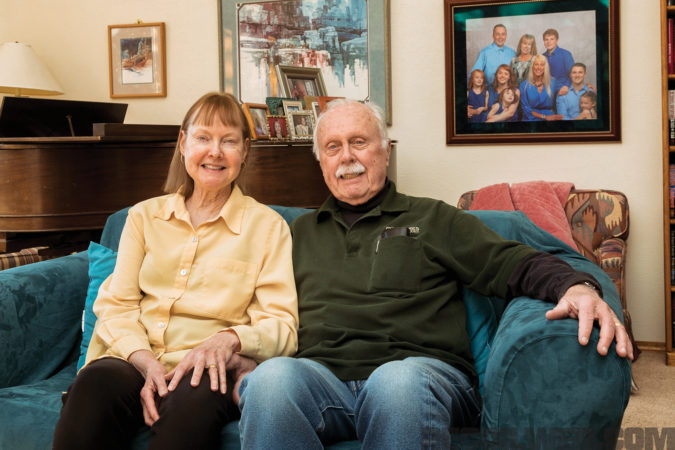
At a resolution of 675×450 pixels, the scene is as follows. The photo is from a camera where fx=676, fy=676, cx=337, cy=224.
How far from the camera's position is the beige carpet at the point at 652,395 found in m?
2.60

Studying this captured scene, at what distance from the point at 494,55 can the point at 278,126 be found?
1.24 m

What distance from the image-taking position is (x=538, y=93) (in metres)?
3.60

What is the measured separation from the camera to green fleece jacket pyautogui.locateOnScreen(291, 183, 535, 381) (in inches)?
63.0

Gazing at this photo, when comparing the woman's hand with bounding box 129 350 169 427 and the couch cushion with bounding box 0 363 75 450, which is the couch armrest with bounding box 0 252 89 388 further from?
the woman's hand with bounding box 129 350 169 427

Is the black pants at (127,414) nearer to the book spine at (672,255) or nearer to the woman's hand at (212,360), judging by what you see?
the woman's hand at (212,360)

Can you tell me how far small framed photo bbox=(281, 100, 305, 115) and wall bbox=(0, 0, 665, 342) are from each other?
24.4 inches

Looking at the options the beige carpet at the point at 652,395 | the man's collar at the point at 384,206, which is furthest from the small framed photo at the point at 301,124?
the beige carpet at the point at 652,395

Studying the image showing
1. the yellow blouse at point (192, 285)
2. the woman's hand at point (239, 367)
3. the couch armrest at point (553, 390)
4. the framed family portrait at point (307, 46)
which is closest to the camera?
the couch armrest at point (553, 390)

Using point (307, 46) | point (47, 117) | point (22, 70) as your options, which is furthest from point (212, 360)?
point (22, 70)

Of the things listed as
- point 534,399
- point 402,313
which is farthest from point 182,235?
point 534,399

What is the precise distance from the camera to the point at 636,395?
9.59ft

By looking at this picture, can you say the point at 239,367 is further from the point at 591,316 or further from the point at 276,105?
the point at 276,105

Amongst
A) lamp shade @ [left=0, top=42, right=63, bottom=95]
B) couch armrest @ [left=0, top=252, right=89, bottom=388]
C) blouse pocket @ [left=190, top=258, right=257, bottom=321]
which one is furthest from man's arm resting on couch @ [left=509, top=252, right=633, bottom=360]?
lamp shade @ [left=0, top=42, right=63, bottom=95]

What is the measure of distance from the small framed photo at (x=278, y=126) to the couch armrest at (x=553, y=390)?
2.24 metres
